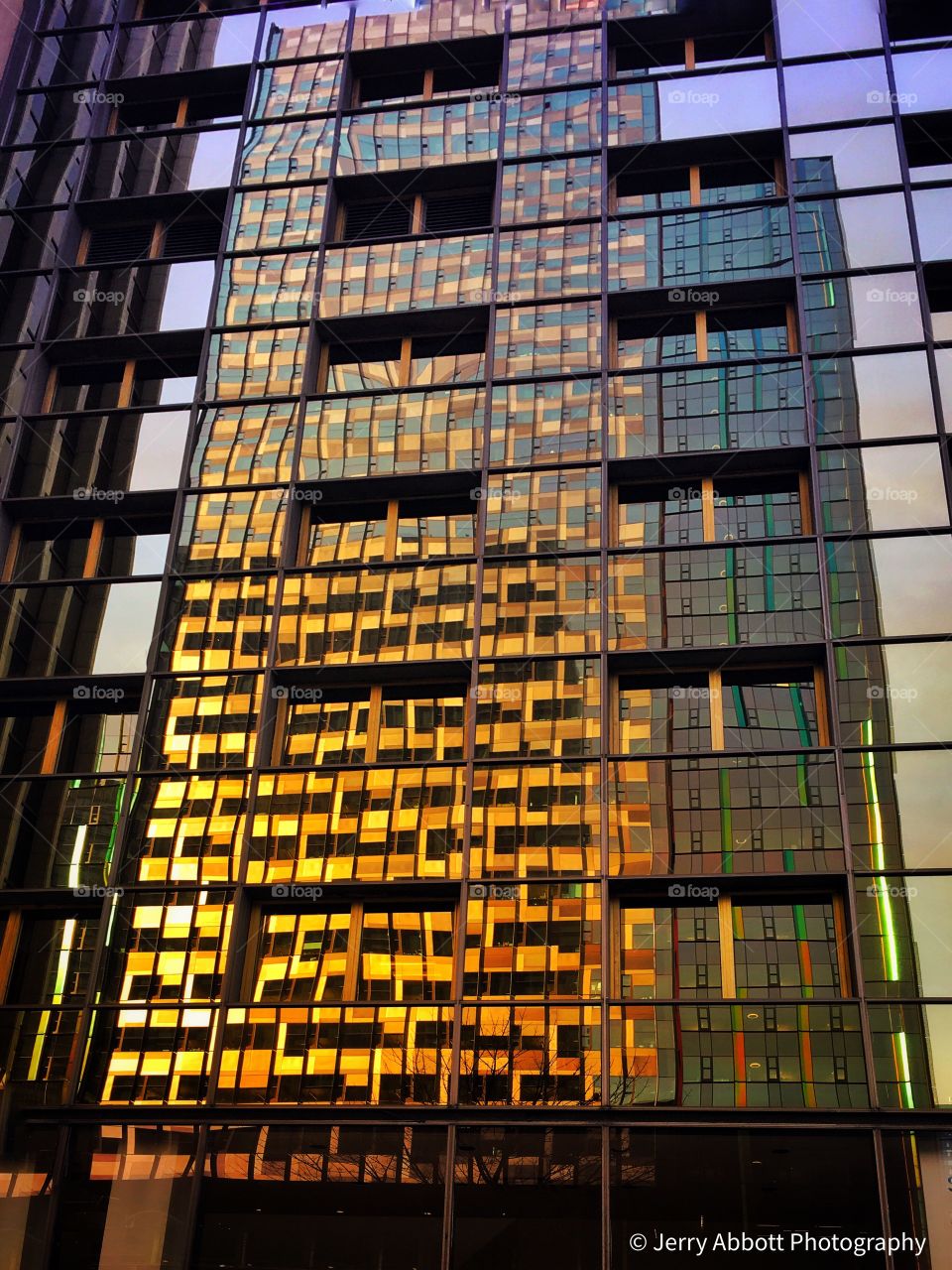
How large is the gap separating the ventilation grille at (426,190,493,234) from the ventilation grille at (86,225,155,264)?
216 inches

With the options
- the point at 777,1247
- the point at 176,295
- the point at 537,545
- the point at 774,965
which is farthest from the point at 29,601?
the point at 777,1247

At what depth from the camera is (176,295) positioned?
23.6m

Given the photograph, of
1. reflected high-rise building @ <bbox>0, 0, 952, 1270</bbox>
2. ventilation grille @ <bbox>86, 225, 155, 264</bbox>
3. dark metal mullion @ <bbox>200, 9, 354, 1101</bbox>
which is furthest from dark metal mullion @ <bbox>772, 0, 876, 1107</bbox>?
ventilation grille @ <bbox>86, 225, 155, 264</bbox>

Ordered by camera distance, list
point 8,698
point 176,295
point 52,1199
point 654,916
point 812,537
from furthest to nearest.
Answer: point 176,295 → point 8,698 → point 812,537 → point 654,916 → point 52,1199

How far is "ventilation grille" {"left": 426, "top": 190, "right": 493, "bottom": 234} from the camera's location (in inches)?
929

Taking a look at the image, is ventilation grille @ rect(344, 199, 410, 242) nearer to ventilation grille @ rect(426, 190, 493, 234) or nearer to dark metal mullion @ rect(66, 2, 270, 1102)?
ventilation grille @ rect(426, 190, 493, 234)

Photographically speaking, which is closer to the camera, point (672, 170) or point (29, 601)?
point (29, 601)

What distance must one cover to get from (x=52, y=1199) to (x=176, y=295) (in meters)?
15.3

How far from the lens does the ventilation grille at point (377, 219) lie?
23.8 metres

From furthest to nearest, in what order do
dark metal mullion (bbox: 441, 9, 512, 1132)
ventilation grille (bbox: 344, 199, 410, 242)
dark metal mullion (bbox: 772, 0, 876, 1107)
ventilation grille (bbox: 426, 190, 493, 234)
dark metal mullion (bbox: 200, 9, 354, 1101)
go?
ventilation grille (bbox: 344, 199, 410, 242) → ventilation grille (bbox: 426, 190, 493, 234) → dark metal mullion (bbox: 200, 9, 354, 1101) → dark metal mullion (bbox: 441, 9, 512, 1132) → dark metal mullion (bbox: 772, 0, 876, 1107)

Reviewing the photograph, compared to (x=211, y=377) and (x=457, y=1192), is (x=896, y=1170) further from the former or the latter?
(x=211, y=377)

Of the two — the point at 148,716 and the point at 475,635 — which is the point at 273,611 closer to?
the point at 148,716

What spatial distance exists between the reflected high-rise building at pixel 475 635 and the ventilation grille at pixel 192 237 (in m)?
0.17

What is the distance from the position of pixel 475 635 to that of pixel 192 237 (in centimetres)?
1079
